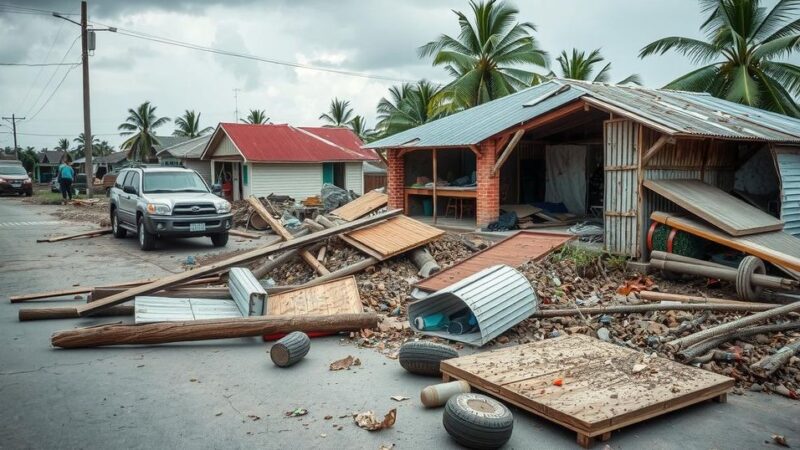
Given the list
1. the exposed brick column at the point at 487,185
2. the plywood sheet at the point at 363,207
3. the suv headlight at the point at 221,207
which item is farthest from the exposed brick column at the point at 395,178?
the suv headlight at the point at 221,207

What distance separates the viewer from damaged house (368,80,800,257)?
34.6ft

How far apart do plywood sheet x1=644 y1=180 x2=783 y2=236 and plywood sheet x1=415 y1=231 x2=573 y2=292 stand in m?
1.90

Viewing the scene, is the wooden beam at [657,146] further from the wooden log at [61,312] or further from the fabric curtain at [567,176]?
the wooden log at [61,312]

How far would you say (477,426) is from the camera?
4.17m

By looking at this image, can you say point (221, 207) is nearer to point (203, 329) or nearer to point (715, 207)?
point (203, 329)

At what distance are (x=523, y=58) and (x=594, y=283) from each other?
19625mm

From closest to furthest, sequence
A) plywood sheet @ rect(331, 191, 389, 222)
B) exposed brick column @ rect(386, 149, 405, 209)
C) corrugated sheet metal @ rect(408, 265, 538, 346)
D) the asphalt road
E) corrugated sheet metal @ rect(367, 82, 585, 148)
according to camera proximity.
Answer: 1. the asphalt road
2. corrugated sheet metal @ rect(408, 265, 538, 346)
3. corrugated sheet metal @ rect(367, 82, 585, 148)
4. plywood sheet @ rect(331, 191, 389, 222)
5. exposed brick column @ rect(386, 149, 405, 209)

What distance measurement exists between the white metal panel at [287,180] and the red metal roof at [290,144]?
677 millimetres

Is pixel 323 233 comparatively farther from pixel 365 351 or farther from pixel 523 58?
pixel 523 58

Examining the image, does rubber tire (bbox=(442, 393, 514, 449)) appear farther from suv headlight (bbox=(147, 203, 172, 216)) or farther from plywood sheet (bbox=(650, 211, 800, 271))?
suv headlight (bbox=(147, 203, 172, 216))

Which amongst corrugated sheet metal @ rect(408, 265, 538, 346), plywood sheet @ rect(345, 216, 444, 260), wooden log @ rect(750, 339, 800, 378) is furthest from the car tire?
wooden log @ rect(750, 339, 800, 378)

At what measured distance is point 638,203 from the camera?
10430mm

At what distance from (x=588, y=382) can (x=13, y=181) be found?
4187cm

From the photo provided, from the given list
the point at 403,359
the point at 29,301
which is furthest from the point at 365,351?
the point at 29,301
